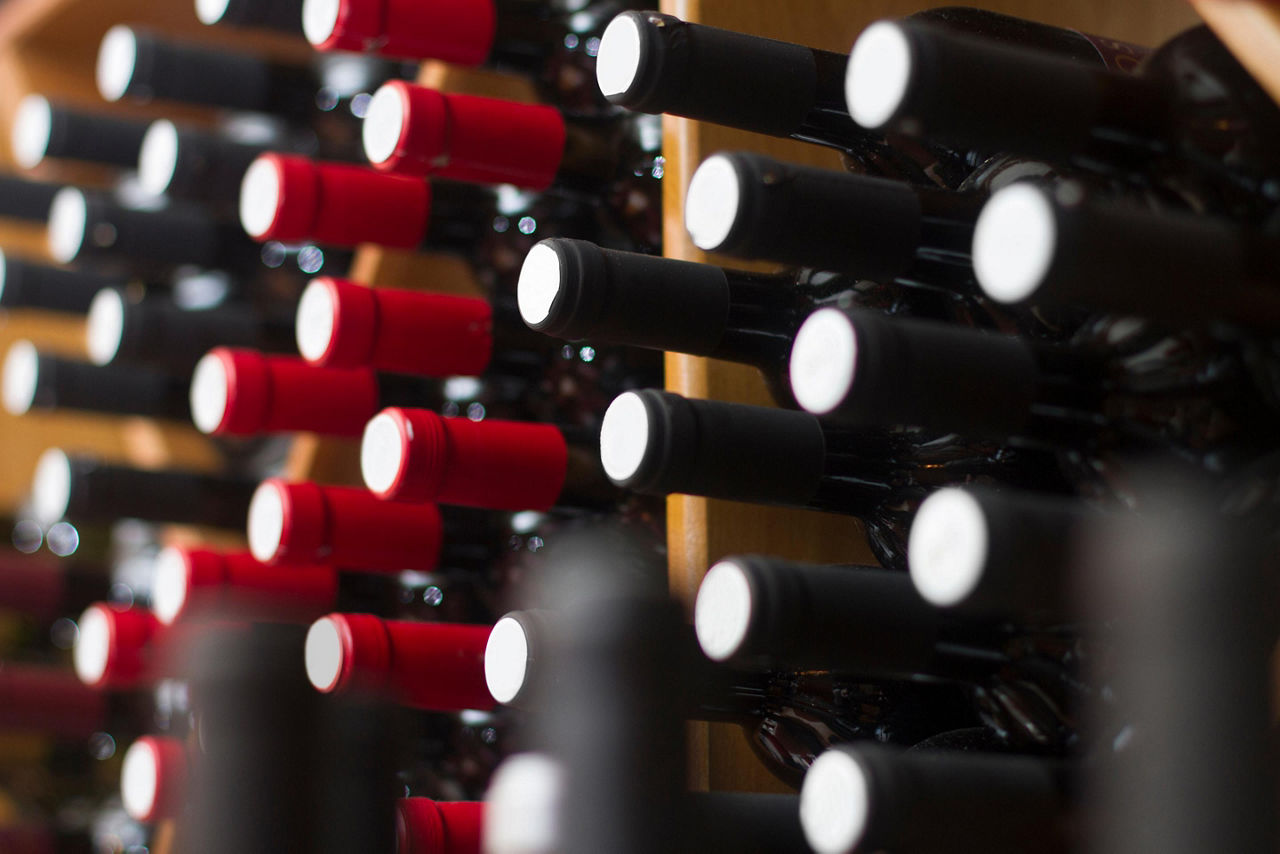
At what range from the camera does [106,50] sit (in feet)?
2.40

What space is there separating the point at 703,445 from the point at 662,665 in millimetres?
135

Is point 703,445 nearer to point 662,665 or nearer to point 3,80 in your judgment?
point 662,665

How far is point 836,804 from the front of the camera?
0.89 ft

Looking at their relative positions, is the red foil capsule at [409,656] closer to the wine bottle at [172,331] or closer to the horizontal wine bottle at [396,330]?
the horizontal wine bottle at [396,330]

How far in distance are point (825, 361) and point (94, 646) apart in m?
0.51

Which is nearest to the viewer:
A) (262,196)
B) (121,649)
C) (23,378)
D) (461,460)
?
(461,460)

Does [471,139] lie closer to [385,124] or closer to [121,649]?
[385,124]

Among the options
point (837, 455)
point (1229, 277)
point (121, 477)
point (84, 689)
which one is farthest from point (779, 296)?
point (84, 689)

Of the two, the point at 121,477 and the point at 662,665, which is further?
the point at 121,477

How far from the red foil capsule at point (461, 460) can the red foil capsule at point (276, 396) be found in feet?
0.39

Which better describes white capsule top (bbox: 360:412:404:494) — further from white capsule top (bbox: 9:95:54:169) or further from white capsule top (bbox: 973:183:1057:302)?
white capsule top (bbox: 9:95:54:169)

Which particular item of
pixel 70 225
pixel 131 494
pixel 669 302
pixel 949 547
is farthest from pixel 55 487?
pixel 949 547

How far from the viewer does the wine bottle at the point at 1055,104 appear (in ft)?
0.93

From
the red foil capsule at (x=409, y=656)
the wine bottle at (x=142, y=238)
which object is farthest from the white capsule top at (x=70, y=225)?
the red foil capsule at (x=409, y=656)
